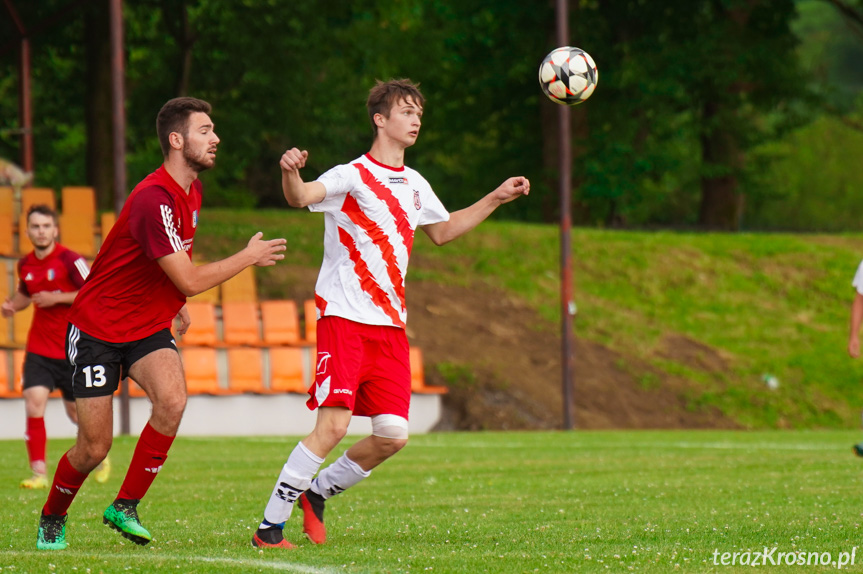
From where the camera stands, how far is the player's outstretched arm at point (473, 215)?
22.7 feet

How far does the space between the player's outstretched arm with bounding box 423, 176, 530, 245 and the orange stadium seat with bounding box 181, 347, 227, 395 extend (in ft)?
40.6

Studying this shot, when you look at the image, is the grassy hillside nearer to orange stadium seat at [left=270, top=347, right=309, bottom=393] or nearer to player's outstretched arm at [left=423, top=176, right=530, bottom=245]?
orange stadium seat at [left=270, top=347, right=309, bottom=393]

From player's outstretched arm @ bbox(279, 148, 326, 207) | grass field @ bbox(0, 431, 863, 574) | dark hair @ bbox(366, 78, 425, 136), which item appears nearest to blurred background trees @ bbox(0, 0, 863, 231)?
grass field @ bbox(0, 431, 863, 574)

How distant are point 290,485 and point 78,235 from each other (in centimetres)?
1630

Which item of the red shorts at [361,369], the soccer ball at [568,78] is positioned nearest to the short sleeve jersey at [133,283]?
the red shorts at [361,369]

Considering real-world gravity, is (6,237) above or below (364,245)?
above

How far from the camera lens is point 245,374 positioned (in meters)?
19.3

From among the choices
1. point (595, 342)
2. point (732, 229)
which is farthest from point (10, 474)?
point (732, 229)

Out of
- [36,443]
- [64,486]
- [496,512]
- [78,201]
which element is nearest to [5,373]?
[78,201]

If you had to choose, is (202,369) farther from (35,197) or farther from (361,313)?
(361,313)

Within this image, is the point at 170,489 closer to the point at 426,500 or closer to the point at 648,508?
the point at 426,500

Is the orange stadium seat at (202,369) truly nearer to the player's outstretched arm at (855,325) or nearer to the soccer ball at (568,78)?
the player's outstretched arm at (855,325)

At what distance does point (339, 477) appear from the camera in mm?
6527

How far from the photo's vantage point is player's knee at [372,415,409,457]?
641cm
